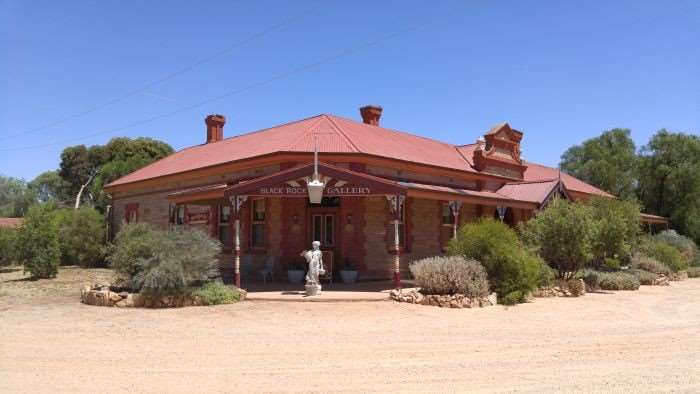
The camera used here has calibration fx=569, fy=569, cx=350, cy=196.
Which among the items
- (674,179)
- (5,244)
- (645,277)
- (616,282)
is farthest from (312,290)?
(674,179)

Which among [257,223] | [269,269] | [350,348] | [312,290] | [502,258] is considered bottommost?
[350,348]

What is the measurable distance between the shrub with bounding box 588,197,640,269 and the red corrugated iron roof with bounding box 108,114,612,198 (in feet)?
11.2

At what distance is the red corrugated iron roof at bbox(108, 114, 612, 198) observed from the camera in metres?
18.7

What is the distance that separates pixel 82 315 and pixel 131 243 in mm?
2570

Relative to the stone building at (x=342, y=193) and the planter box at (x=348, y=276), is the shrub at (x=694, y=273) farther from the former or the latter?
the planter box at (x=348, y=276)

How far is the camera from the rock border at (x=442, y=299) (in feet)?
41.4

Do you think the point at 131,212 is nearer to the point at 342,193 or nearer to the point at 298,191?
the point at 298,191

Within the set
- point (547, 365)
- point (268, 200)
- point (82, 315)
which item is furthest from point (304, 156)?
point (547, 365)

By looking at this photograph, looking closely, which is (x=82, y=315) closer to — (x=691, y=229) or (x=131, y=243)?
(x=131, y=243)

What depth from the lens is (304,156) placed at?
1772 cm

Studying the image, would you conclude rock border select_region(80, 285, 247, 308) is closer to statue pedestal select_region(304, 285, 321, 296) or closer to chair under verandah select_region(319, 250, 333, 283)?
statue pedestal select_region(304, 285, 321, 296)

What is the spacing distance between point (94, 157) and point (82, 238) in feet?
101

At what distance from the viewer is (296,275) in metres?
16.8

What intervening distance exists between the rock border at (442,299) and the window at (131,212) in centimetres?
1600
